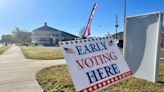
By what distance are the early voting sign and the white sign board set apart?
318 centimetres

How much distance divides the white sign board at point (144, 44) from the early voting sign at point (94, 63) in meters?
3.18

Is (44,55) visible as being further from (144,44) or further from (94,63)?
(94,63)

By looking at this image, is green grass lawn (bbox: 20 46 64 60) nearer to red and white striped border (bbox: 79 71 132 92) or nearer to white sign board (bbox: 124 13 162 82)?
white sign board (bbox: 124 13 162 82)

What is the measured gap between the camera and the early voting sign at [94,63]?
2719mm

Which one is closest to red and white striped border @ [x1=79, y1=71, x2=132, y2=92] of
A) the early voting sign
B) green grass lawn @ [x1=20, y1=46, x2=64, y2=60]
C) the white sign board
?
the early voting sign

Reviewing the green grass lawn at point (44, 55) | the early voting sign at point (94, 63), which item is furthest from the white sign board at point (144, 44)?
the green grass lawn at point (44, 55)

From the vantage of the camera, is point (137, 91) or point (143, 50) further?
A: point (143, 50)

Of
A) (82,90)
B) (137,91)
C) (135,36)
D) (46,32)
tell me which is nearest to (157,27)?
(135,36)

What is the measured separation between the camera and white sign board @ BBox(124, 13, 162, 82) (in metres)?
5.93

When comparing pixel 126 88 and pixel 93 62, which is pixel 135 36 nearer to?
pixel 126 88

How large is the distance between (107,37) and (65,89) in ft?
8.06

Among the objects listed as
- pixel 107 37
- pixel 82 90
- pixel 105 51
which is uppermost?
pixel 107 37

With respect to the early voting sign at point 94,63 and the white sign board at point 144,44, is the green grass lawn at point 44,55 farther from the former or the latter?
the early voting sign at point 94,63

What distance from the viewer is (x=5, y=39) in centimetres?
12812
